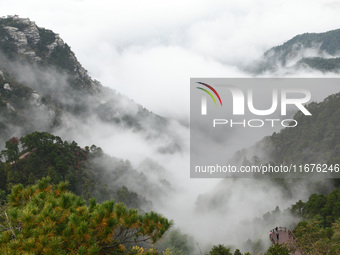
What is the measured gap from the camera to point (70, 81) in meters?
126

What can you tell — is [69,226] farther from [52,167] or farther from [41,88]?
[41,88]

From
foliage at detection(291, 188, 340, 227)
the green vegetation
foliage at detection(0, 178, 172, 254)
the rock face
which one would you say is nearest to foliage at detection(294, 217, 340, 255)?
foliage at detection(291, 188, 340, 227)

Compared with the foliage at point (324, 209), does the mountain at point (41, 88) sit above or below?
above

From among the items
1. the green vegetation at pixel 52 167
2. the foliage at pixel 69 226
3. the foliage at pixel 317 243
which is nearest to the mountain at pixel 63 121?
the green vegetation at pixel 52 167

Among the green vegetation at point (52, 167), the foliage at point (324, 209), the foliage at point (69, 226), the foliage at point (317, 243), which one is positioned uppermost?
the green vegetation at point (52, 167)

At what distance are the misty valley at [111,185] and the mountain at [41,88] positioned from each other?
1.31ft

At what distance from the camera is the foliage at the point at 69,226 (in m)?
7.78

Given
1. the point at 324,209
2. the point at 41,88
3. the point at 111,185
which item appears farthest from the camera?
the point at 41,88

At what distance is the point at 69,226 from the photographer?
27.8 feet

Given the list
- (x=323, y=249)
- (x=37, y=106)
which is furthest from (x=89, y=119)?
(x=323, y=249)

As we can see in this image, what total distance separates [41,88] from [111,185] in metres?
64.3

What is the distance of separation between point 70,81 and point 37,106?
41156mm

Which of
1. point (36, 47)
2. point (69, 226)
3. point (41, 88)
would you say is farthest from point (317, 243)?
point (36, 47)

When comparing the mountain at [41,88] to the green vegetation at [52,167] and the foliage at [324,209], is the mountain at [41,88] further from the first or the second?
the foliage at [324,209]
